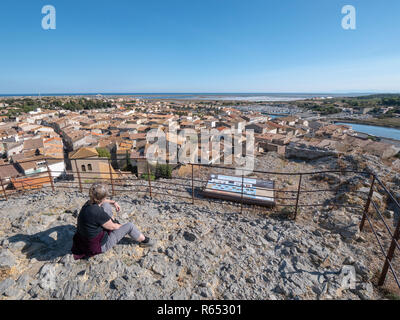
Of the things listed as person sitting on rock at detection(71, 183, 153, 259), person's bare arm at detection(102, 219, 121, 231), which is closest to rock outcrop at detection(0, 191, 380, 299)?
person sitting on rock at detection(71, 183, 153, 259)

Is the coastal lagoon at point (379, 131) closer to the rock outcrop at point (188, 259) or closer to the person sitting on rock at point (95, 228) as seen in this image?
the rock outcrop at point (188, 259)

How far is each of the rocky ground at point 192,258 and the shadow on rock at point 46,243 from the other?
0.02m

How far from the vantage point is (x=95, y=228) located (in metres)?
2.89

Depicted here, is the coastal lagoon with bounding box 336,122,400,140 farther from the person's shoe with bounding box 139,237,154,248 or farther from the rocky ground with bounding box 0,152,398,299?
the person's shoe with bounding box 139,237,154,248

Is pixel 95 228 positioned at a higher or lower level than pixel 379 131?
higher

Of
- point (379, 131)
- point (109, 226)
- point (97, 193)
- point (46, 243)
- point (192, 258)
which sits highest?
point (97, 193)

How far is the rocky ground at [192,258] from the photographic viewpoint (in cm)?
285

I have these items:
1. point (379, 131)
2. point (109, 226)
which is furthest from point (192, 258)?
point (379, 131)

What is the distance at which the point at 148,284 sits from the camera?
9.56 ft

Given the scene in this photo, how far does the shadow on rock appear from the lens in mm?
3390

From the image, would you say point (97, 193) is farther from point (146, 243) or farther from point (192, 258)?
point (192, 258)

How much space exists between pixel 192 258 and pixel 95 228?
1.65 metres

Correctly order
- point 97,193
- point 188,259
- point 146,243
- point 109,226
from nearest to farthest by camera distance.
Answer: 1. point 97,193
2. point 109,226
3. point 188,259
4. point 146,243
